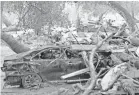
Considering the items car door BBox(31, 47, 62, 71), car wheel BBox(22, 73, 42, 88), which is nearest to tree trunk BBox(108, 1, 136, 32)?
car door BBox(31, 47, 62, 71)

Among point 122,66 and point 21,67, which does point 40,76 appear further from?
point 122,66

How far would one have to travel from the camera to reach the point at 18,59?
9.86 meters

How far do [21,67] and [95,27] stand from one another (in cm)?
837

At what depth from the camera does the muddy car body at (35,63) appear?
31.8 ft

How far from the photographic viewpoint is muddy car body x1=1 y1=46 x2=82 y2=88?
31.8 feet

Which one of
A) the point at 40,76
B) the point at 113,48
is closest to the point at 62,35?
the point at 113,48

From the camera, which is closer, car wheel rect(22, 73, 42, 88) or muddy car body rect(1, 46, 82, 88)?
muddy car body rect(1, 46, 82, 88)

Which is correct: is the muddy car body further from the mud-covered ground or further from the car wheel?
the mud-covered ground

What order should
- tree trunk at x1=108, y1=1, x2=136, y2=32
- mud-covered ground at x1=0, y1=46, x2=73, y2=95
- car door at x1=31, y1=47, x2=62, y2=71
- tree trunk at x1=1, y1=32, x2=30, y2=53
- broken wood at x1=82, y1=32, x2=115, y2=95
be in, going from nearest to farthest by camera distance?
broken wood at x1=82, y1=32, x2=115, y2=95, mud-covered ground at x1=0, y1=46, x2=73, y2=95, car door at x1=31, y1=47, x2=62, y2=71, tree trunk at x1=1, y1=32, x2=30, y2=53, tree trunk at x1=108, y1=1, x2=136, y2=32

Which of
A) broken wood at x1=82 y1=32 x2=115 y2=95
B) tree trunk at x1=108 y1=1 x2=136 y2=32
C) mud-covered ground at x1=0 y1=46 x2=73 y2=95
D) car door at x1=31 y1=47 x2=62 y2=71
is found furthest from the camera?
tree trunk at x1=108 y1=1 x2=136 y2=32

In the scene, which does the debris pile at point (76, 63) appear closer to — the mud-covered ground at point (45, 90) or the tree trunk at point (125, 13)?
the mud-covered ground at point (45, 90)

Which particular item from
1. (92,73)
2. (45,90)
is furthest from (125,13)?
(45,90)

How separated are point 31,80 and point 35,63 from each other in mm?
676

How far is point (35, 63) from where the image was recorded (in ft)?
32.2
